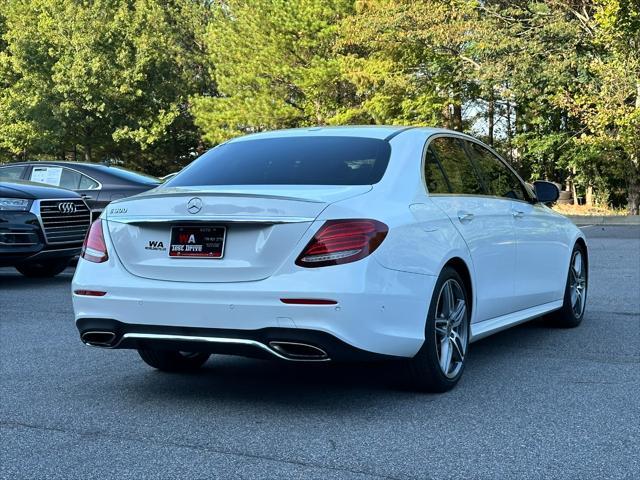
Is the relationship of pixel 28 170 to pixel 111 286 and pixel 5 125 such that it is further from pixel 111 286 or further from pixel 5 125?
pixel 5 125

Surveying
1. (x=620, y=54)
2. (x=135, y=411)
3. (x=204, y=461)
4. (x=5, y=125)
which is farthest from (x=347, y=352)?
(x=5, y=125)

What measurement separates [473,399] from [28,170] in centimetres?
1002

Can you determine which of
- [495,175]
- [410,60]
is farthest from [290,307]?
[410,60]

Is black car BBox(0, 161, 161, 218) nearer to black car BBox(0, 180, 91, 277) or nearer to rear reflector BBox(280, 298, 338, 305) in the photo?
black car BBox(0, 180, 91, 277)

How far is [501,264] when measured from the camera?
5.93 m

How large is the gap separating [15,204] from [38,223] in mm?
359

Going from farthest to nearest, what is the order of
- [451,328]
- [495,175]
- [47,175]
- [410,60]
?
[410,60] < [47,175] < [495,175] < [451,328]

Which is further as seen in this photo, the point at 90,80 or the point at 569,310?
the point at 90,80

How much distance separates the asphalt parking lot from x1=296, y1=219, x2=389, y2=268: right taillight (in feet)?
2.82

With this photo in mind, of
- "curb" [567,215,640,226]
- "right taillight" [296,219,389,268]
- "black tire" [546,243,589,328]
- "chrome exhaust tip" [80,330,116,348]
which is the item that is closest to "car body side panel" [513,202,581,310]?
"black tire" [546,243,589,328]

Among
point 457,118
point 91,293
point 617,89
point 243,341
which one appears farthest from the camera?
point 457,118

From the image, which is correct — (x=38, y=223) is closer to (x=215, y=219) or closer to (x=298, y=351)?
(x=215, y=219)

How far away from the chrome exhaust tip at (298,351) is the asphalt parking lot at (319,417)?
354 millimetres

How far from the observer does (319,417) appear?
459 cm
